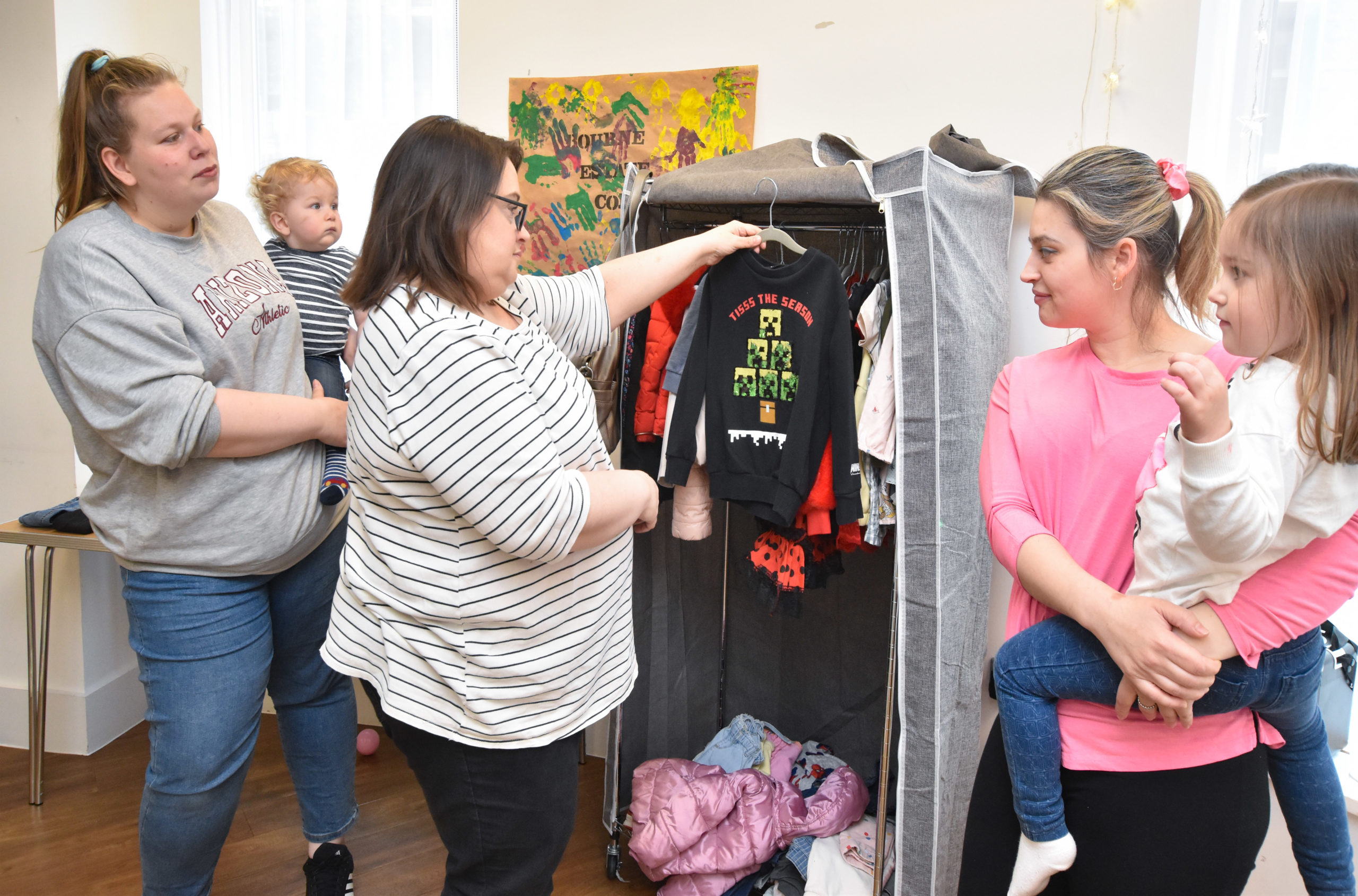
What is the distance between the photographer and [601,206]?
2.67 metres

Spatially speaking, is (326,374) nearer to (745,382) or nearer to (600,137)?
(745,382)

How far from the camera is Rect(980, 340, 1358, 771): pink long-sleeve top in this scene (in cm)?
97

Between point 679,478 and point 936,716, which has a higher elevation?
point 679,478

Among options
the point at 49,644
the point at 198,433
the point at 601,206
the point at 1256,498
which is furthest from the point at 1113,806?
the point at 49,644

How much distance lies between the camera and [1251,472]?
87cm

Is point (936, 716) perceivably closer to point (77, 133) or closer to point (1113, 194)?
point (1113, 194)

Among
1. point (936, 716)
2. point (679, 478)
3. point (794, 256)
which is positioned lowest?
point (936, 716)

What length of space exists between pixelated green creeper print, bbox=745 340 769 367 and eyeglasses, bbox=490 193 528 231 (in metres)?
0.74

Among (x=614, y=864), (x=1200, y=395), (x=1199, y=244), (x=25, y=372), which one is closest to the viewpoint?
(x=1200, y=395)

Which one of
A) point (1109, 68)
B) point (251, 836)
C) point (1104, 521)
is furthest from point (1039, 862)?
point (251, 836)

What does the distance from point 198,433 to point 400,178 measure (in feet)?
1.88

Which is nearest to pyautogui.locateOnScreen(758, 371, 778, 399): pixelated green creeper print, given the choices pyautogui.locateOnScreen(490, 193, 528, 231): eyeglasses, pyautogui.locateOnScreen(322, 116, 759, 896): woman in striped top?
pyautogui.locateOnScreen(322, 116, 759, 896): woman in striped top

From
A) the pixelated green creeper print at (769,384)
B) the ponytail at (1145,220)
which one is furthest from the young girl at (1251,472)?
the pixelated green creeper print at (769,384)

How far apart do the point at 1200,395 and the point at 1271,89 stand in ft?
4.57
